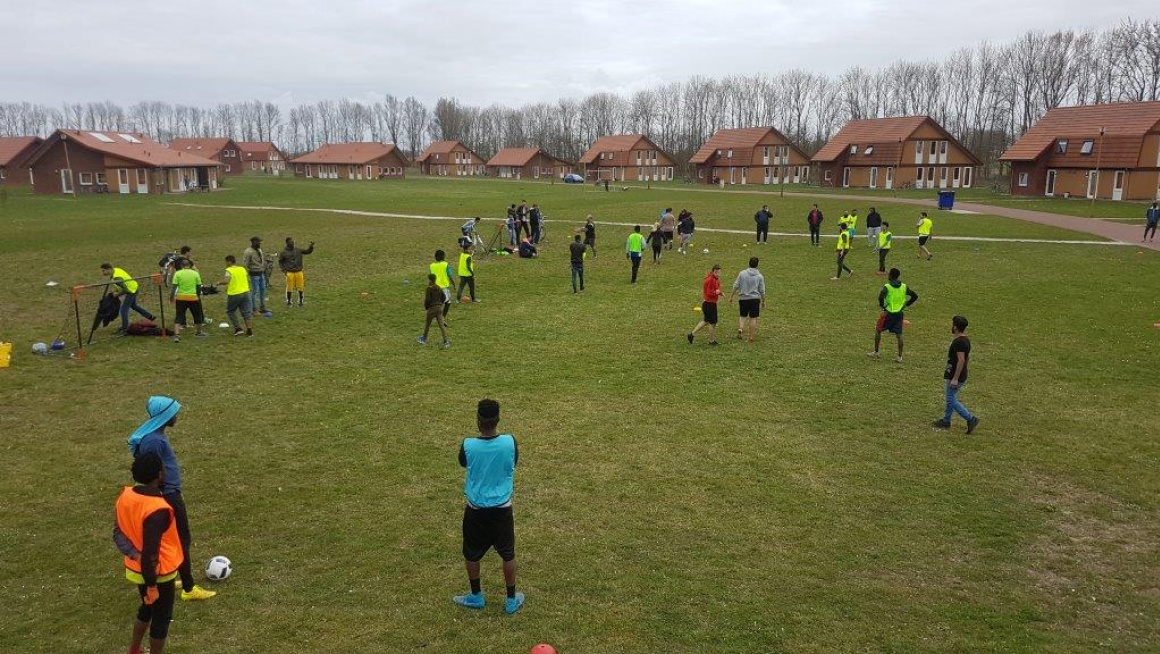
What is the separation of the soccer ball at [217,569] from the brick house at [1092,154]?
5879 cm

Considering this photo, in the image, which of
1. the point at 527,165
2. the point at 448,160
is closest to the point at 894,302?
the point at 527,165

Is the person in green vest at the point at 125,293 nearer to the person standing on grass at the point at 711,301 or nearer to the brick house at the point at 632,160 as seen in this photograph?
the person standing on grass at the point at 711,301

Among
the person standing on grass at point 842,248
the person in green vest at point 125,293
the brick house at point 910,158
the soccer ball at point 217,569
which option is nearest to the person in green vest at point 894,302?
the person standing on grass at point 842,248

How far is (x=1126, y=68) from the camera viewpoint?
87188 millimetres

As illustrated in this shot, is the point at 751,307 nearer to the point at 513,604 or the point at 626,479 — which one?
the point at 626,479

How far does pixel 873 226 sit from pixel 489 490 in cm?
2608

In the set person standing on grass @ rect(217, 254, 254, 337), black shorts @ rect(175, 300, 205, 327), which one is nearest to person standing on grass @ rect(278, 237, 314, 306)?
person standing on grass @ rect(217, 254, 254, 337)

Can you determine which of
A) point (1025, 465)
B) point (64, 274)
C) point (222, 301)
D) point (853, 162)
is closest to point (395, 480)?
point (1025, 465)

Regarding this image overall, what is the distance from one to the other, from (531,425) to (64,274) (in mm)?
21514

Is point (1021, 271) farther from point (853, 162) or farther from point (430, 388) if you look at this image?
point (853, 162)

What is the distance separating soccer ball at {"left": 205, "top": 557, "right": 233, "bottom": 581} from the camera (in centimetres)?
707

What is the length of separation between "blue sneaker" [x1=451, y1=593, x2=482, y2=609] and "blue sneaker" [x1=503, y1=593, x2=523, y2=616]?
220 millimetres

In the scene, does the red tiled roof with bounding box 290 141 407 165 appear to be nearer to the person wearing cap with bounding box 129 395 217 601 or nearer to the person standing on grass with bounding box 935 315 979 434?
the person standing on grass with bounding box 935 315 979 434

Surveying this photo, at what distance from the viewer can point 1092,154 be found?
56094mm
